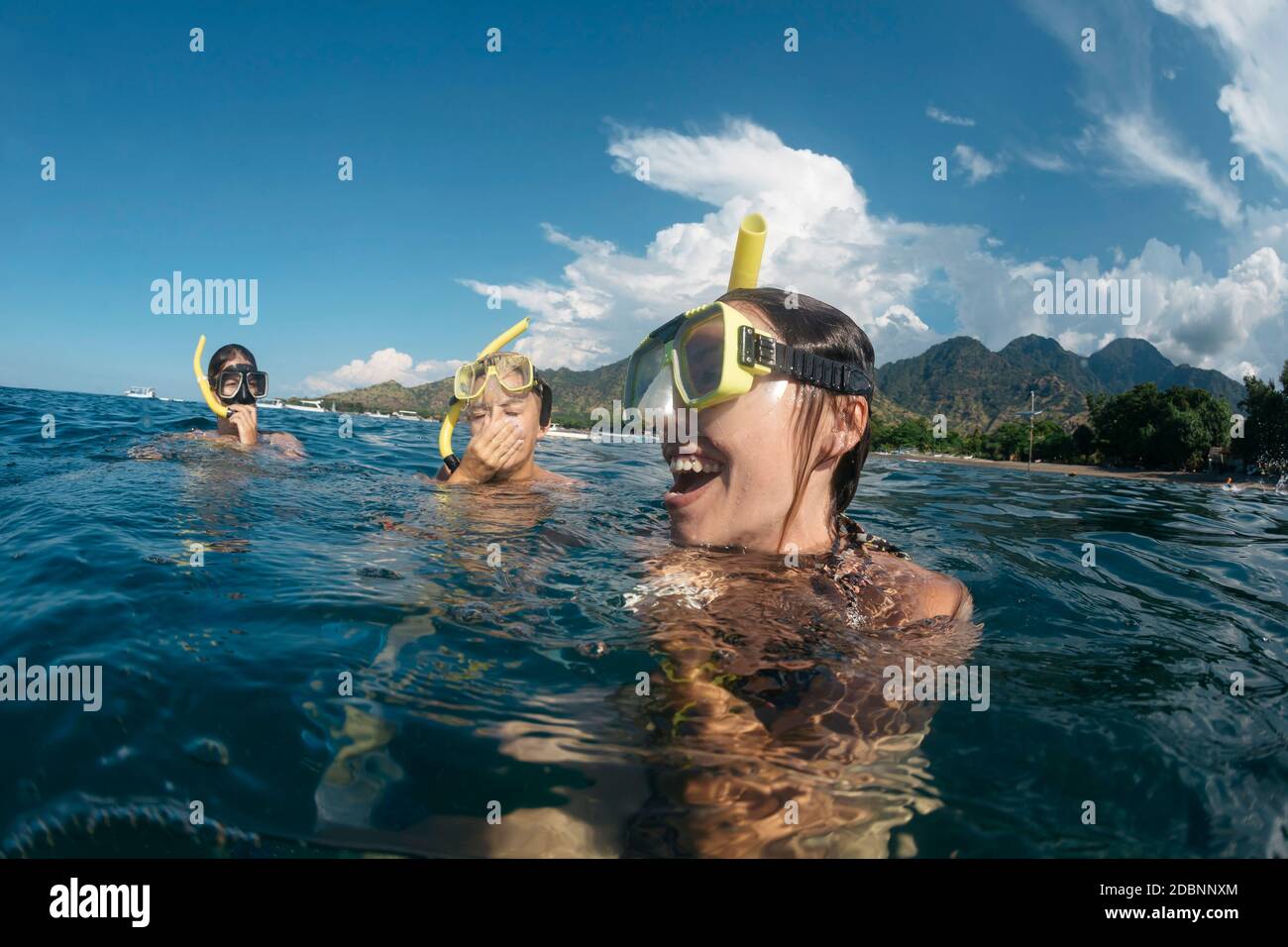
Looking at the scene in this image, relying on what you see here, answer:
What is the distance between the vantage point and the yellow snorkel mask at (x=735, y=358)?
8.27 ft

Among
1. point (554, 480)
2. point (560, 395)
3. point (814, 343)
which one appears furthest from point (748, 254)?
point (560, 395)

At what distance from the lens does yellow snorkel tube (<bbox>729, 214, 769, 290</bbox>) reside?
285 centimetres

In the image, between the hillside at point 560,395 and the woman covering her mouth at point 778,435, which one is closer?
the woman covering her mouth at point 778,435

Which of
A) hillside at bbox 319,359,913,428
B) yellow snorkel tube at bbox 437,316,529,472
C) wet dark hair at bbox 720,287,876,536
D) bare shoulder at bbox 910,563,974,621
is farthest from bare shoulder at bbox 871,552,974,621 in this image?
hillside at bbox 319,359,913,428

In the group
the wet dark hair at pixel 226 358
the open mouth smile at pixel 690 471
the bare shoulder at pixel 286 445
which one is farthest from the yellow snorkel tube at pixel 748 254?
the wet dark hair at pixel 226 358

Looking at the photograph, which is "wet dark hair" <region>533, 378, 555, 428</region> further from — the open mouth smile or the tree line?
the tree line

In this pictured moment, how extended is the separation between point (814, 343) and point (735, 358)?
1.43 ft

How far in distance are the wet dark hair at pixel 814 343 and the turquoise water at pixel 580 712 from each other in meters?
0.51

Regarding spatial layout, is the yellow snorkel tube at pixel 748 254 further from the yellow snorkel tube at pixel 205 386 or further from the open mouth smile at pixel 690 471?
the yellow snorkel tube at pixel 205 386

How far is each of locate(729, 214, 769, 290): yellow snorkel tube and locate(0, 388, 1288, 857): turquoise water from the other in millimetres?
1325

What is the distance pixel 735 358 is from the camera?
2516 mm

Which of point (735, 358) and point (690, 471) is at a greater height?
point (735, 358)

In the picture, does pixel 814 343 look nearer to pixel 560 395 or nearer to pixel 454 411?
pixel 454 411
